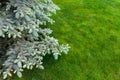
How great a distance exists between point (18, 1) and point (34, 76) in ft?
5.90

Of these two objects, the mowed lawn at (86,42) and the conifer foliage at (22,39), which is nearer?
the conifer foliage at (22,39)

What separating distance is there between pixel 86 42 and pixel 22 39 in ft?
6.37

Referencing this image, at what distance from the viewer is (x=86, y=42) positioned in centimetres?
875

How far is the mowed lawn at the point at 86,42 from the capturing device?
796cm

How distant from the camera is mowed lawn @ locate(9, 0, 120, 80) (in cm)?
796

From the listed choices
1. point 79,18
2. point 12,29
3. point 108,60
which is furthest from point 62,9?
point 12,29

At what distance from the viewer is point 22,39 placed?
761 centimetres

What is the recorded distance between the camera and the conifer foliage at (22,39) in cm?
693

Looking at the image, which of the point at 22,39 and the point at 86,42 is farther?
the point at 86,42

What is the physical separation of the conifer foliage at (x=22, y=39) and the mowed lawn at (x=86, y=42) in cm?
50

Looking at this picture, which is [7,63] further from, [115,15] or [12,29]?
[115,15]

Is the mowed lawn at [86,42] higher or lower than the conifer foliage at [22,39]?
lower

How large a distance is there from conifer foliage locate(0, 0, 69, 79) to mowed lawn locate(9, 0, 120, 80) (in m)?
0.50

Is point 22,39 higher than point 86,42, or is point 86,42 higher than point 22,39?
point 22,39
